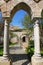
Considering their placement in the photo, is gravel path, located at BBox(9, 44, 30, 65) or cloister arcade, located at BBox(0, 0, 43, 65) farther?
gravel path, located at BBox(9, 44, 30, 65)

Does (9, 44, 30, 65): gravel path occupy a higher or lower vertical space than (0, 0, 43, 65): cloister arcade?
lower

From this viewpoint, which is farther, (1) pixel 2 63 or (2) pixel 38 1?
(2) pixel 38 1

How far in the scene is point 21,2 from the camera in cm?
920

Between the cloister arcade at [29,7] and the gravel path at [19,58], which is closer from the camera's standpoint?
the cloister arcade at [29,7]

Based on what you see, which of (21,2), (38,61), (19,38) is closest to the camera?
(38,61)

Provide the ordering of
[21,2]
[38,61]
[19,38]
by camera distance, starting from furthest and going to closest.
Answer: [19,38], [21,2], [38,61]

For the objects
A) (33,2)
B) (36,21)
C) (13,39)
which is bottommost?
(13,39)

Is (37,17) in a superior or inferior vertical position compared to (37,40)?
superior

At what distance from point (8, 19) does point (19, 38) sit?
34.6 m

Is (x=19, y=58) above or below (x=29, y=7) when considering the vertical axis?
below

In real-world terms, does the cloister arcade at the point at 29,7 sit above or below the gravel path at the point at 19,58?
above

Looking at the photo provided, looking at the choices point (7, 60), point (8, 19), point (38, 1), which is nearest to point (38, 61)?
point (7, 60)

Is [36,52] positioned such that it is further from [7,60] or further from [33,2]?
[33,2]

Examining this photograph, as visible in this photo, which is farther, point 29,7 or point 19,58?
point 19,58
